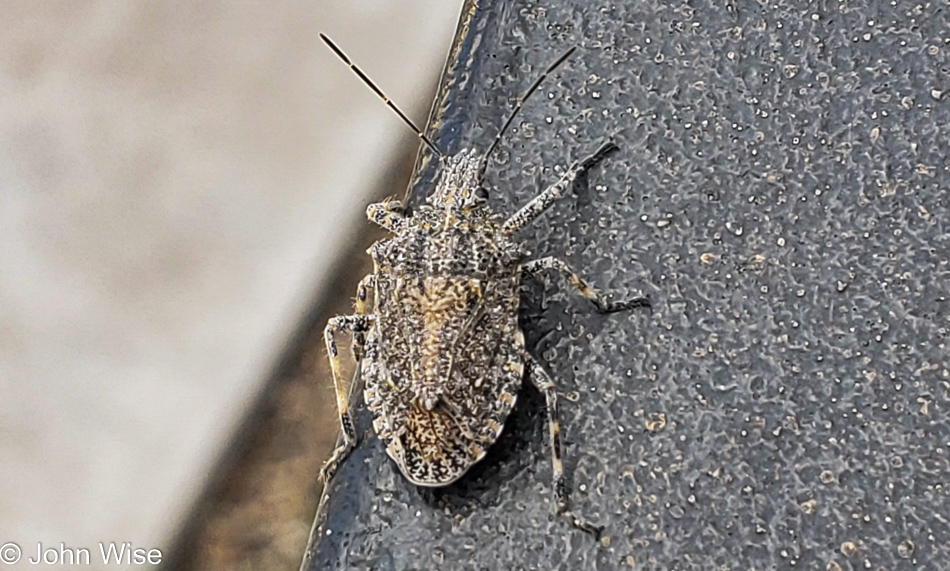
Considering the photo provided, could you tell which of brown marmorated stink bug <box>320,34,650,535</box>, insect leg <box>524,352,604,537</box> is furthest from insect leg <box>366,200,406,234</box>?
insect leg <box>524,352,604,537</box>

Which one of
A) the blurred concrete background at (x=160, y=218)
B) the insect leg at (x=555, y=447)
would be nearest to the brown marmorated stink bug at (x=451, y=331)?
the insect leg at (x=555, y=447)

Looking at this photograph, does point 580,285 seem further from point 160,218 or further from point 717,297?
point 160,218

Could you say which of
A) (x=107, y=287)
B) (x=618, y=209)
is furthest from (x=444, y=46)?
(x=618, y=209)

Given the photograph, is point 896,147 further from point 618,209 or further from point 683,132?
point 618,209

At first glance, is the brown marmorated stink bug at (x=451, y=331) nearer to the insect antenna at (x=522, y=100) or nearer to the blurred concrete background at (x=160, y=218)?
the insect antenna at (x=522, y=100)

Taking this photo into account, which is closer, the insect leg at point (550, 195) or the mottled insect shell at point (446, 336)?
the mottled insect shell at point (446, 336)

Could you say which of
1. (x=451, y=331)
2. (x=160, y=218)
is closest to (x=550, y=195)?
(x=451, y=331)
